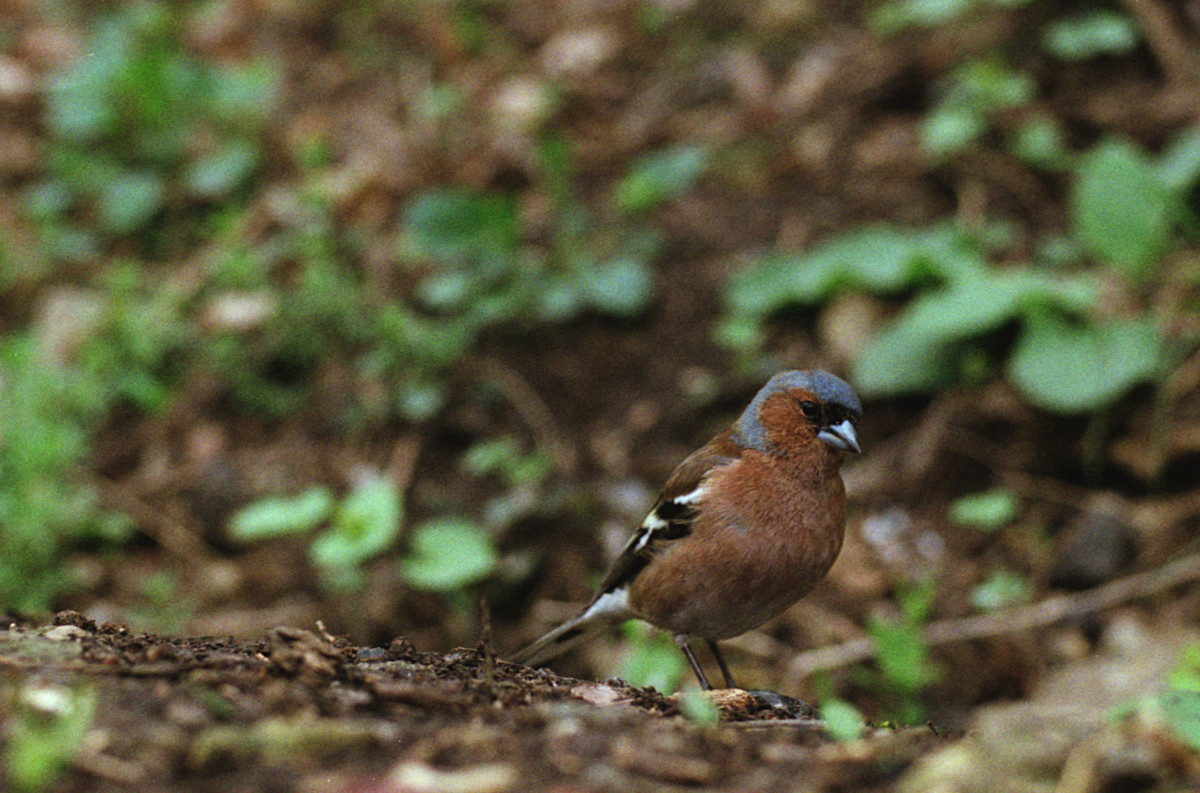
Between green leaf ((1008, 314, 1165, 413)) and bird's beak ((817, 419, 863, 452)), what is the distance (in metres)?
1.93

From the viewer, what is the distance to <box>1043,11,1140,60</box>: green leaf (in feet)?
22.3

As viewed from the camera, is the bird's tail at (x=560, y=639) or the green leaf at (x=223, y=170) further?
the green leaf at (x=223, y=170)

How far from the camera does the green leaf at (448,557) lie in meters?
4.82

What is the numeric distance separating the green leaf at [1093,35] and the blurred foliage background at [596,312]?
0.14ft

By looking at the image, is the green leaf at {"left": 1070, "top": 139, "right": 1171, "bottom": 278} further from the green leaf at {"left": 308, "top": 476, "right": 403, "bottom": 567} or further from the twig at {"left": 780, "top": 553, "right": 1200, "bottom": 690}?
the green leaf at {"left": 308, "top": 476, "right": 403, "bottom": 567}

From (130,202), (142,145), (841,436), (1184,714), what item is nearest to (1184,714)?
(1184,714)

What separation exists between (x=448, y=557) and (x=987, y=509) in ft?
7.98

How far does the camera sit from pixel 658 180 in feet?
23.5

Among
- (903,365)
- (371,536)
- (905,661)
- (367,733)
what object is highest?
(903,365)

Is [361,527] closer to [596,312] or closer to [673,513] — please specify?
[673,513]

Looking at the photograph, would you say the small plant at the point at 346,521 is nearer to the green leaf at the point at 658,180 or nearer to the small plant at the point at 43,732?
the small plant at the point at 43,732

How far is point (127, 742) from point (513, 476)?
3.98 m

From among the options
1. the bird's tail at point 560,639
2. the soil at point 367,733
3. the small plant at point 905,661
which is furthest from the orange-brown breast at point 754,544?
the soil at point 367,733

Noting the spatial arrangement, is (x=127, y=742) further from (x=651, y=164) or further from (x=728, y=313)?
(x=651, y=164)
